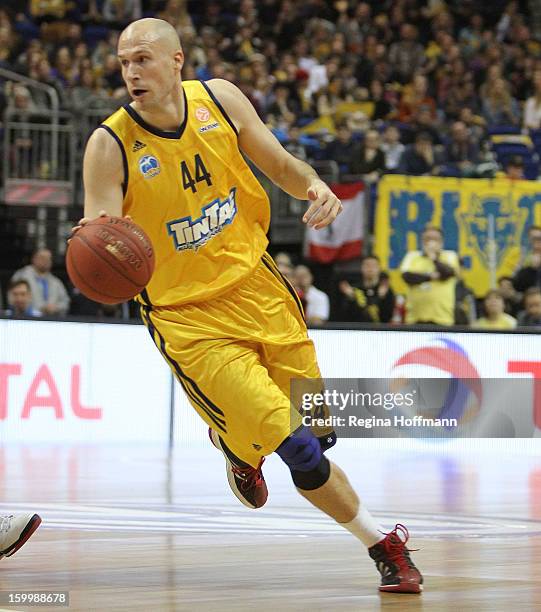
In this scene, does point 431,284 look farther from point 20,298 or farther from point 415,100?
point 415,100

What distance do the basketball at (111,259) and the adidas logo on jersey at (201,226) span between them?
429 mm

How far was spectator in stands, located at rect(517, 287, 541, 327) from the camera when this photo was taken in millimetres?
13266

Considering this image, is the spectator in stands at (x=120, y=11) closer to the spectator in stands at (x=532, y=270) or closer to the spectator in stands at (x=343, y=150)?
the spectator in stands at (x=343, y=150)

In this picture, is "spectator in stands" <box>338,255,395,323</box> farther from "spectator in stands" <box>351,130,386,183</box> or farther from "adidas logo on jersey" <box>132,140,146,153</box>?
"adidas logo on jersey" <box>132,140,146,153</box>

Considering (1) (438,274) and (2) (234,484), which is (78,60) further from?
(2) (234,484)

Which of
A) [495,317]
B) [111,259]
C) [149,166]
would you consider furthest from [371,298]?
[111,259]

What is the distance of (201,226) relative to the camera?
527 cm

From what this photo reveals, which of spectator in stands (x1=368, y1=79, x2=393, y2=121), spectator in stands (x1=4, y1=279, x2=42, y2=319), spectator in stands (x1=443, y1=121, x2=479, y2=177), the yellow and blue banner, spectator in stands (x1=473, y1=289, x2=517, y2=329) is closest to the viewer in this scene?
spectator in stands (x1=4, y1=279, x2=42, y2=319)

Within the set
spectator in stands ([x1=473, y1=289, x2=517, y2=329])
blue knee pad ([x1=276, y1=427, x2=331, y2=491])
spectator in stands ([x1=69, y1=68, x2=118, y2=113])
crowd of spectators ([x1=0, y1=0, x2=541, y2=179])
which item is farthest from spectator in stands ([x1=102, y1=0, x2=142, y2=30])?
blue knee pad ([x1=276, y1=427, x2=331, y2=491])

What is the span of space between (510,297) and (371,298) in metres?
1.62

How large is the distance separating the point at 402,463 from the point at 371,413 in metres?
1.33

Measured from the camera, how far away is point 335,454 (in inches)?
466

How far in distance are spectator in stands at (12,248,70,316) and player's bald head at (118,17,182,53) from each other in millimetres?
8205

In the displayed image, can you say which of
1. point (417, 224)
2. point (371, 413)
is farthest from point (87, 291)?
point (417, 224)
